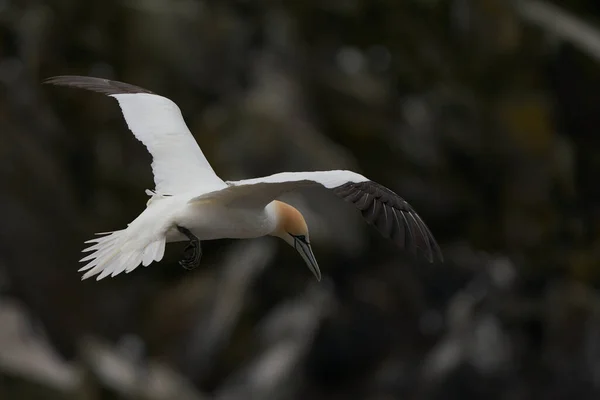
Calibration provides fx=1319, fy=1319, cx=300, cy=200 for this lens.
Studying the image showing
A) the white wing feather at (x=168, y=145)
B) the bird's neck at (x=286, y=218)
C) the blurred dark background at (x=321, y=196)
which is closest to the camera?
the bird's neck at (x=286, y=218)

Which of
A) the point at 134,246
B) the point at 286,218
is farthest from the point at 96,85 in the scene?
the point at 134,246

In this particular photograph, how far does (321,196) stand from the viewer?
13.8 m

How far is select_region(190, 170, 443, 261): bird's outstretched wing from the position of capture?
21.7 feet

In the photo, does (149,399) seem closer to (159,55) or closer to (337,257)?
(337,257)

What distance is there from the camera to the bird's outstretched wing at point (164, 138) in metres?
7.82

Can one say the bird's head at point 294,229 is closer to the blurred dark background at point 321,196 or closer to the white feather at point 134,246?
→ the white feather at point 134,246

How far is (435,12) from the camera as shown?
17.5 metres

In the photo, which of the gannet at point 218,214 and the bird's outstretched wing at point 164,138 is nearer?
the gannet at point 218,214

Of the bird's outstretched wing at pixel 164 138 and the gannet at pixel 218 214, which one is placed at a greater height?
the gannet at pixel 218 214

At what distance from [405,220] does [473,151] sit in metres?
9.89

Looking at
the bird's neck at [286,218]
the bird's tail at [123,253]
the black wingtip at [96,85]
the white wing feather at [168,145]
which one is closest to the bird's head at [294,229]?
the bird's neck at [286,218]

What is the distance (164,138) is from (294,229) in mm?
1165

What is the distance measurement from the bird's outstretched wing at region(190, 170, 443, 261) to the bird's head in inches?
18.9

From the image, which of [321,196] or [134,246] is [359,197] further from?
[321,196]
